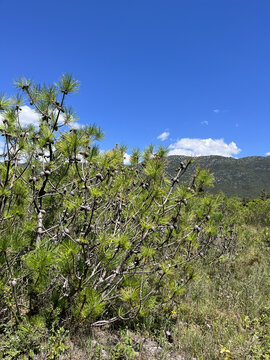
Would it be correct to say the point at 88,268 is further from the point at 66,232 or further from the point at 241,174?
the point at 241,174

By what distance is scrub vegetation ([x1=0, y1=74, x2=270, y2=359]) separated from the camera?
2.15 metres

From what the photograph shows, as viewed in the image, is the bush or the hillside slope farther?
the hillside slope

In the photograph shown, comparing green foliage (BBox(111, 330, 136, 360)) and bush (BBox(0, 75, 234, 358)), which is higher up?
bush (BBox(0, 75, 234, 358))

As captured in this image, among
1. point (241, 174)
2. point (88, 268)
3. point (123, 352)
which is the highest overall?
point (241, 174)

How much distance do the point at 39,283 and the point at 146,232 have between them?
132cm

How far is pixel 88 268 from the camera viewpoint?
7.82 feet

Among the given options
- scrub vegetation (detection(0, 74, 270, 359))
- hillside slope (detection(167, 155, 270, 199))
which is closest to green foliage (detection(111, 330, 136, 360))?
scrub vegetation (detection(0, 74, 270, 359))

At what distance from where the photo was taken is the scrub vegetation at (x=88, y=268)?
2146 millimetres

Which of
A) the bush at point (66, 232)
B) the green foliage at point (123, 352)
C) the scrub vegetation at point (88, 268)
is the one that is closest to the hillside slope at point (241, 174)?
the scrub vegetation at point (88, 268)

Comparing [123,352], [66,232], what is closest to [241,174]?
[123,352]

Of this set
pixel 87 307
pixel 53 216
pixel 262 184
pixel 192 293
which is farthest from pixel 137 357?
pixel 262 184

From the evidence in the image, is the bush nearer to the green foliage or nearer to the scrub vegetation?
the scrub vegetation

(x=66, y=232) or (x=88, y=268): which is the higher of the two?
(x=66, y=232)

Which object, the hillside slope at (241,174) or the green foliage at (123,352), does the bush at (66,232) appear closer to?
the green foliage at (123,352)
